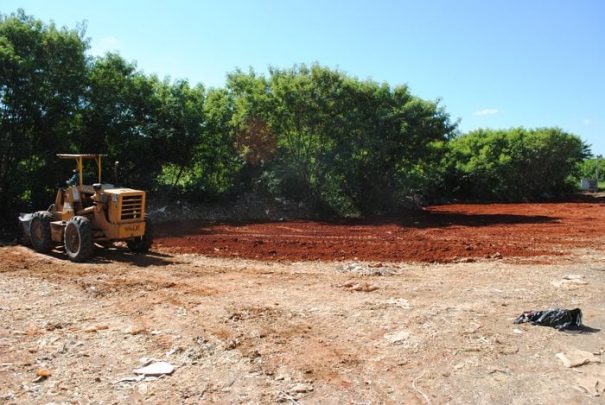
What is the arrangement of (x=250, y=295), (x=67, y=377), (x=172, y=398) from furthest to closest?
(x=250, y=295) < (x=67, y=377) < (x=172, y=398)

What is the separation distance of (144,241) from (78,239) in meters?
1.45

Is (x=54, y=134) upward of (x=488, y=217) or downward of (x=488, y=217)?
upward

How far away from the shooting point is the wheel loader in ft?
35.9

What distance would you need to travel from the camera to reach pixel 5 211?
58.5 ft

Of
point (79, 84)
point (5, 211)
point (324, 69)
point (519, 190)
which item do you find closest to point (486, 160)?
point (519, 190)

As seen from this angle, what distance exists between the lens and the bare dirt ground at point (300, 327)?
15.8ft

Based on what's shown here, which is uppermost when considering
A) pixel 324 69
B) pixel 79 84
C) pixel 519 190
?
pixel 324 69

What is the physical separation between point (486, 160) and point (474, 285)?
92.8ft

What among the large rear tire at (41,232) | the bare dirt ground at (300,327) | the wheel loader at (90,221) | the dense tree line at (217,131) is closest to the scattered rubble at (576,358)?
the bare dirt ground at (300,327)

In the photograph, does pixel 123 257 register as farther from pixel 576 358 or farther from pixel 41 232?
pixel 576 358

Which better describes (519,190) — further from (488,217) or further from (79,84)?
(79,84)

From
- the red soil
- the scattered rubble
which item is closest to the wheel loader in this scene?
the red soil

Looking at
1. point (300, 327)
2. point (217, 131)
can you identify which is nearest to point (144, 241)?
point (300, 327)

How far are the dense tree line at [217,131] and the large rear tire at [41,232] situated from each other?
6527mm
